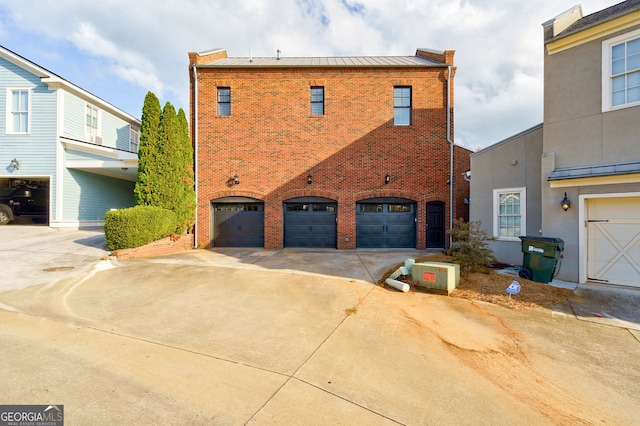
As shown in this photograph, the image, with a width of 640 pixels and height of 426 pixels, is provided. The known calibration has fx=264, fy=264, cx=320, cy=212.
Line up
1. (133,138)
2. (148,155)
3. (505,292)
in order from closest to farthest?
(505,292) < (148,155) < (133,138)

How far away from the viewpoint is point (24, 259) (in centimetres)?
786

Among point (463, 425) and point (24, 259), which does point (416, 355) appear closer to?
point (463, 425)

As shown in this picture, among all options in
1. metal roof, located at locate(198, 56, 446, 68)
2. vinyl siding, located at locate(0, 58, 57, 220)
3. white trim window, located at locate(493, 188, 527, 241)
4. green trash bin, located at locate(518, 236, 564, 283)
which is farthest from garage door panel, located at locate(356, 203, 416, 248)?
vinyl siding, located at locate(0, 58, 57, 220)

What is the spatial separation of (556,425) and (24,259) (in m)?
12.2

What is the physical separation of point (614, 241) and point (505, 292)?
336 cm

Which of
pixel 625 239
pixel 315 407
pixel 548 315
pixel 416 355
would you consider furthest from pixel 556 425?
pixel 625 239

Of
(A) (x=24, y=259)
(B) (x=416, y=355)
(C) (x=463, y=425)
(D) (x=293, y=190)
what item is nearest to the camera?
(C) (x=463, y=425)

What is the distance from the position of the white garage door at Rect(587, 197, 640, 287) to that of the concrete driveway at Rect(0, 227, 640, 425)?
2.96 meters

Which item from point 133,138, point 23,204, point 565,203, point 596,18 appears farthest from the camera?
point 133,138

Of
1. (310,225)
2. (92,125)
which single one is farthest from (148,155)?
(92,125)

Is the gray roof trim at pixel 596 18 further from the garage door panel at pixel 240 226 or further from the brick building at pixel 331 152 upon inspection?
the garage door panel at pixel 240 226

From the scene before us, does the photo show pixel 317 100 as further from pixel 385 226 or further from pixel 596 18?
pixel 596 18

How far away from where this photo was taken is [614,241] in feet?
21.5
